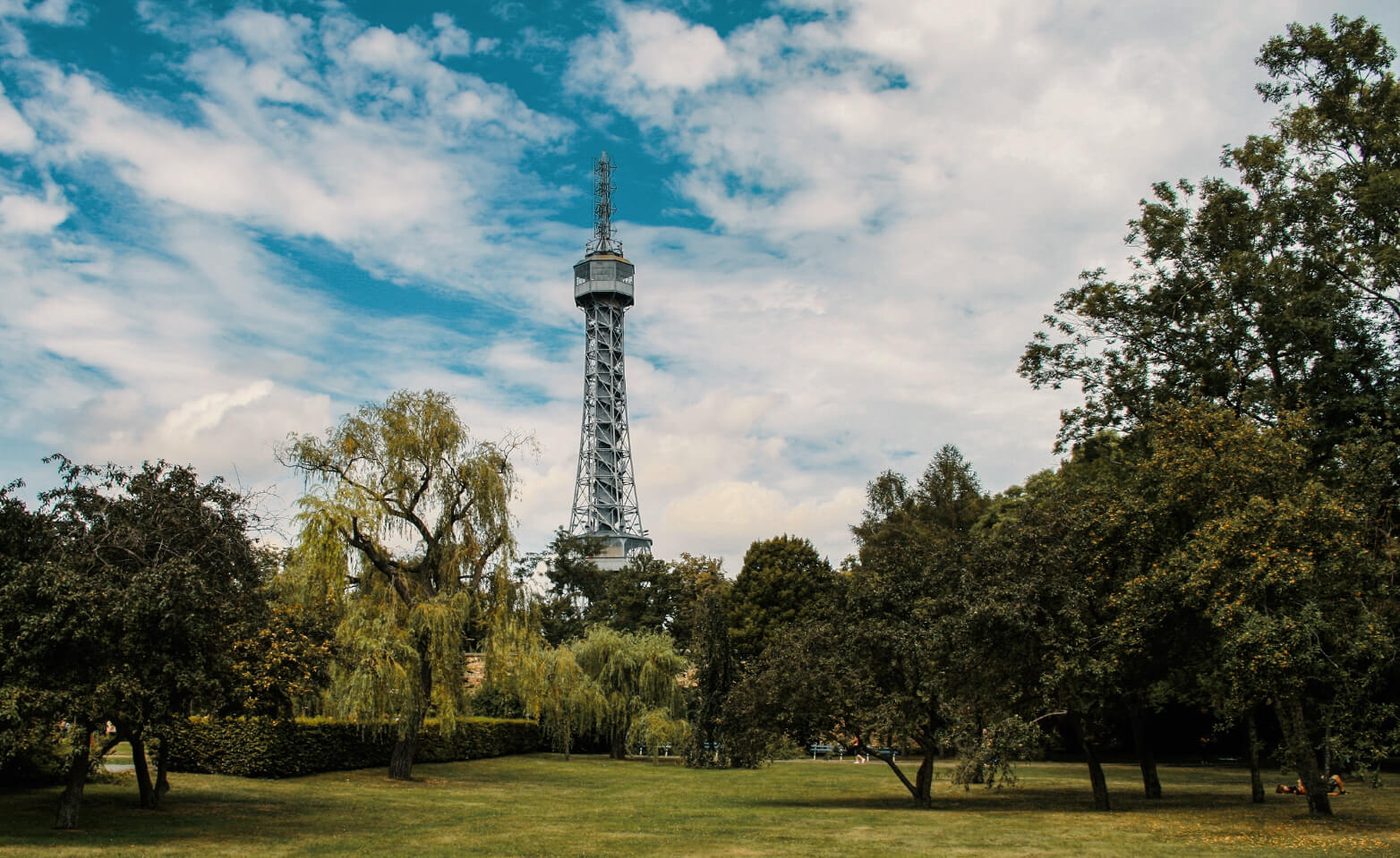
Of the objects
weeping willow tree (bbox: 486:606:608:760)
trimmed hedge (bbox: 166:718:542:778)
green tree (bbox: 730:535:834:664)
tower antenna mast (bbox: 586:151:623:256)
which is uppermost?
tower antenna mast (bbox: 586:151:623:256)

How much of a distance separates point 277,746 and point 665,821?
12.2 m

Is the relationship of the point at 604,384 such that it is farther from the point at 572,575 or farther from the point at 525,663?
the point at 525,663

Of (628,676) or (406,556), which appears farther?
(628,676)

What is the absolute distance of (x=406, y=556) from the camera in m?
28.4

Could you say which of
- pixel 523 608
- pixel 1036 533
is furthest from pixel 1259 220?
pixel 523 608

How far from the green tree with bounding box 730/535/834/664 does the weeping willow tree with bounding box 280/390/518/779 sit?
24.6m

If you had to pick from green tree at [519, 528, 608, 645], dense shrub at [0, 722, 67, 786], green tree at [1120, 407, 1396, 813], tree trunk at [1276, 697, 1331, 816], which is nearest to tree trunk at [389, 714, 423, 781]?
dense shrub at [0, 722, 67, 786]

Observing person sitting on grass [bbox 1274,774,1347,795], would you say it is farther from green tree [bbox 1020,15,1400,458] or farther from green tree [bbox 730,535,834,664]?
green tree [bbox 730,535,834,664]

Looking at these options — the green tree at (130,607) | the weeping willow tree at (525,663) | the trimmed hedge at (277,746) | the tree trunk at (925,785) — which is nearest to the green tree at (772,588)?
the weeping willow tree at (525,663)

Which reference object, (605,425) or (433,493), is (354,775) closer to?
(433,493)

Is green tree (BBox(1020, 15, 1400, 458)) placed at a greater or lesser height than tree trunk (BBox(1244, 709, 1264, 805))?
greater

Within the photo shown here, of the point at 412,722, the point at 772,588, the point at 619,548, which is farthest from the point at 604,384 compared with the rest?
the point at 412,722

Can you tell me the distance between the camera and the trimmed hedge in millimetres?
24562

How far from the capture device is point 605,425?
9275cm
